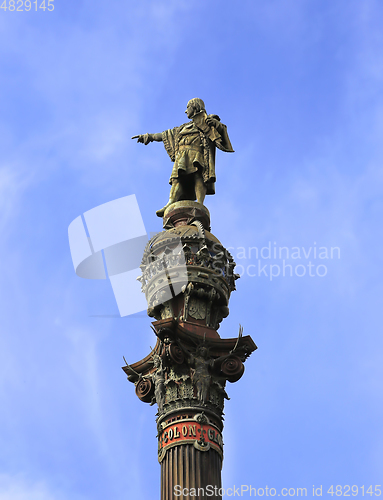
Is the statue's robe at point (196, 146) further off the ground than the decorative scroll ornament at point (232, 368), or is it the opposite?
the statue's robe at point (196, 146)

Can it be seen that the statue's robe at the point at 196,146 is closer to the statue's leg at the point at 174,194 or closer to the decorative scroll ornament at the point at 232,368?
the statue's leg at the point at 174,194

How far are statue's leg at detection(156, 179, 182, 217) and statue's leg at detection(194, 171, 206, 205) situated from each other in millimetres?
680

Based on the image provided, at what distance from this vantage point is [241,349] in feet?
77.3

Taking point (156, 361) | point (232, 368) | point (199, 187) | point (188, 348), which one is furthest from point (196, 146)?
point (232, 368)

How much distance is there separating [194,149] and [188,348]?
10063mm

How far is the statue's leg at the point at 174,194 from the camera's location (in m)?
29.4

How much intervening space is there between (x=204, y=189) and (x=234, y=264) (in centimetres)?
461

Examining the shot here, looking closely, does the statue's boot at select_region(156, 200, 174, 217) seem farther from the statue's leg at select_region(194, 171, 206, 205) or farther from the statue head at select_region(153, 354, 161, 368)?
the statue head at select_region(153, 354, 161, 368)

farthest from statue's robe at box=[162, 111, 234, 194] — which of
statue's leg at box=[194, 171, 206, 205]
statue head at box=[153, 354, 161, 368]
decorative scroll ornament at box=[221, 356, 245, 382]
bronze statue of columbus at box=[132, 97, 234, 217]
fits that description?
decorative scroll ornament at box=[221, 356, 245, 382]

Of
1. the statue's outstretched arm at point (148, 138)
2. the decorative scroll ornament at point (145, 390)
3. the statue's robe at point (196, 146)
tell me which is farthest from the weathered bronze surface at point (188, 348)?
the statue's outstretched arm at point (148, 138)

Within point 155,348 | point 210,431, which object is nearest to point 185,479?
point 210,431

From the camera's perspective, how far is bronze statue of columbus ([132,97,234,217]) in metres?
29.9

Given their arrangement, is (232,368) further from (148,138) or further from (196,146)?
(148,138)

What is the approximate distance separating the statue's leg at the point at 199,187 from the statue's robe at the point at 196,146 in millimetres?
170
